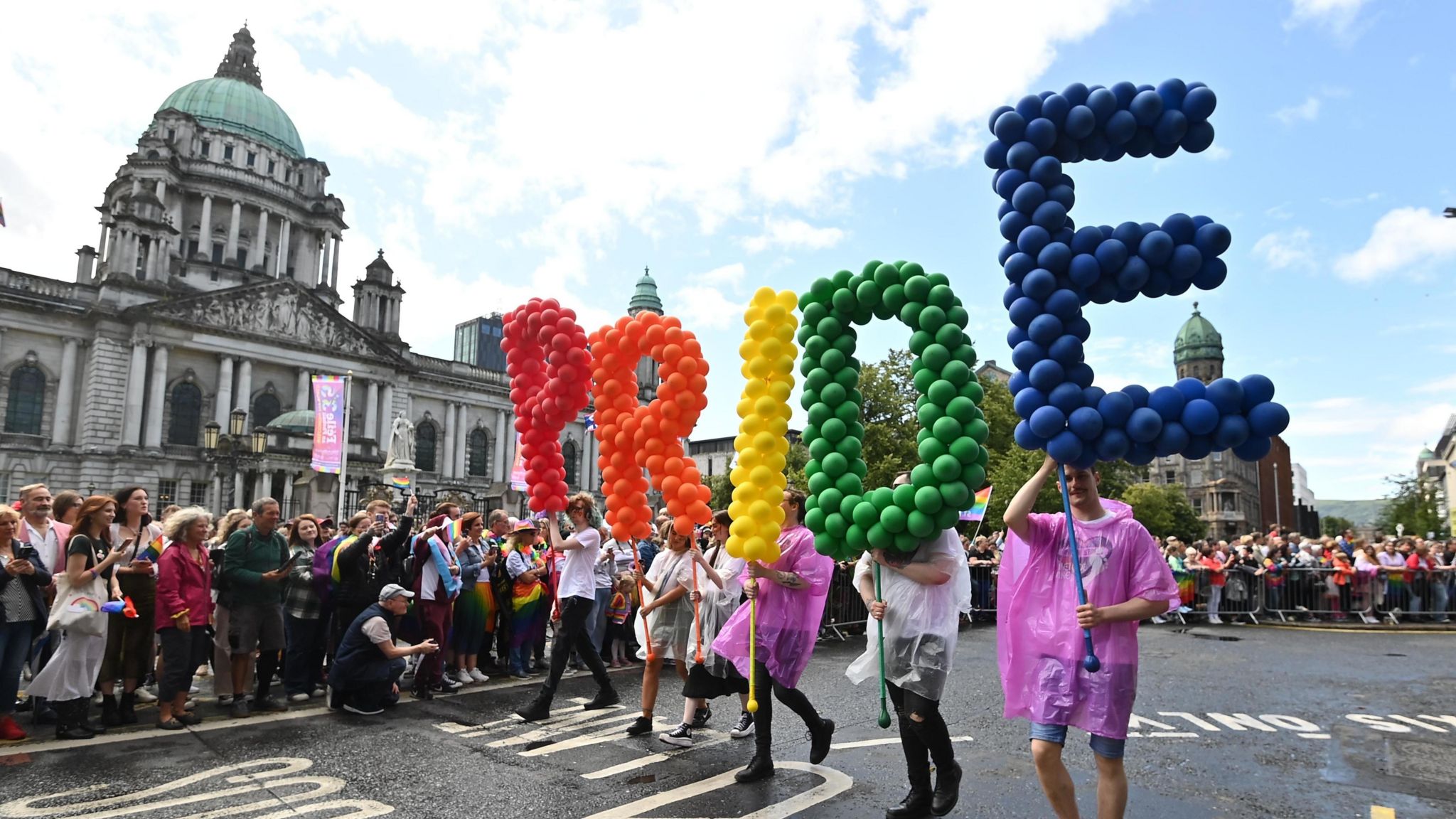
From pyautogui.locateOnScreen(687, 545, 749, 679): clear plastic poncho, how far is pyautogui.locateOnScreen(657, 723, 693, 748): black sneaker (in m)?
0.60

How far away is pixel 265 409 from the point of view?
48375 mm

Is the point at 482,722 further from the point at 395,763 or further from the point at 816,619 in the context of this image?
the point at 816,619

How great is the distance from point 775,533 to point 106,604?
5789 mm

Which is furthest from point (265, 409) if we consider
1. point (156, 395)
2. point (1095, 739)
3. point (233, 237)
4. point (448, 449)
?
point (1095, 739)

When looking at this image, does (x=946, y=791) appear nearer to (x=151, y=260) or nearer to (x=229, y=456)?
(x=229, y=456)

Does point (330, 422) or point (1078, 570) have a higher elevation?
point (330, 422)

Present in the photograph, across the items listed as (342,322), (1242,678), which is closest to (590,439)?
(342,322)

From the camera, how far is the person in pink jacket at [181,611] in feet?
23.8

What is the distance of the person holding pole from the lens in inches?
194

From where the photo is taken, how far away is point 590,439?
216 ft

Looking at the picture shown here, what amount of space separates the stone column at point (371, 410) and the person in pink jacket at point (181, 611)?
47.3 meters

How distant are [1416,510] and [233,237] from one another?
91178 mm

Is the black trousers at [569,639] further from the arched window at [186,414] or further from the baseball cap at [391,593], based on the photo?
the arched window at [186,414]

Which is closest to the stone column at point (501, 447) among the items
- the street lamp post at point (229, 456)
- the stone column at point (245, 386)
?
the stone column at point (245, 386)
